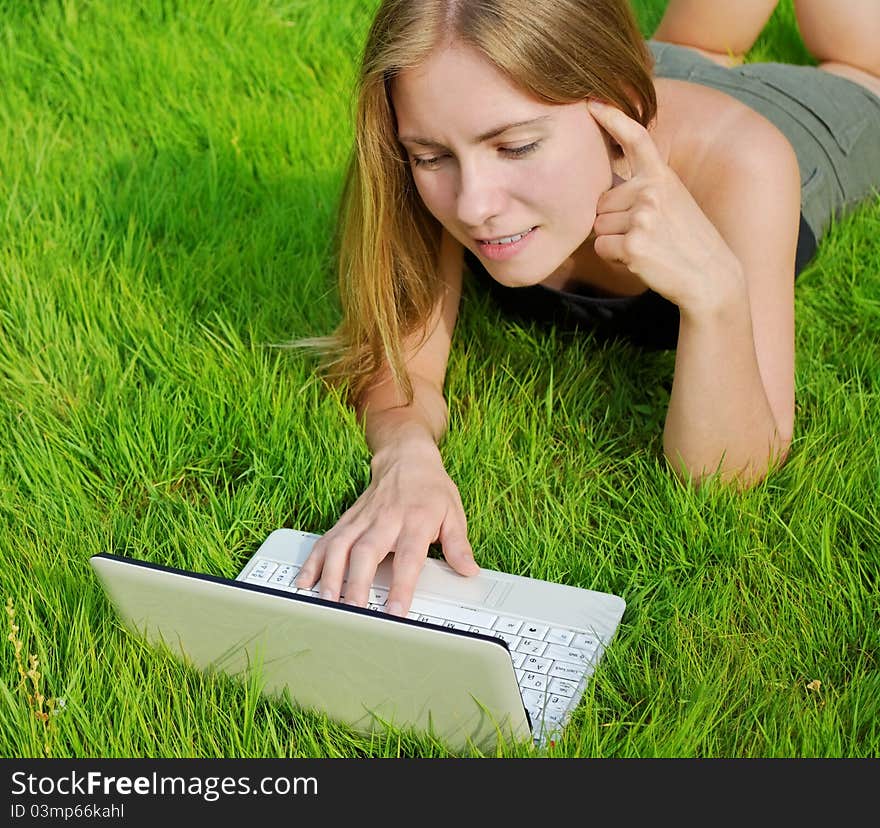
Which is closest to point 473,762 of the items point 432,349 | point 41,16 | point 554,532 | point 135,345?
point 554,532

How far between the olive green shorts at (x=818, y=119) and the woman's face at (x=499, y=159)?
3.02ft

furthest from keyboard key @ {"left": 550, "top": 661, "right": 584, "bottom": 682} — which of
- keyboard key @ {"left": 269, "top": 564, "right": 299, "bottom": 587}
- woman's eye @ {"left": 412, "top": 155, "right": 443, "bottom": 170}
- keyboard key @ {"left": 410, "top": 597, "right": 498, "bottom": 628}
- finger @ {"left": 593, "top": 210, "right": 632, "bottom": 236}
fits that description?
woman's eye @ {"left": 412, "top": 155, "right": 443, "bottom": 170}

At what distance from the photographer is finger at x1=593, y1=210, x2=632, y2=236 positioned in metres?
2.13

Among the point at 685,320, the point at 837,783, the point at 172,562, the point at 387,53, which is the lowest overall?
the point at 172,562

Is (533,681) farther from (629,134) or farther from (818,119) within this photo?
Answer: (818,119)

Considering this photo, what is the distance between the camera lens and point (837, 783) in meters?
1.69

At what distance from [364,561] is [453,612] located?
17 cm

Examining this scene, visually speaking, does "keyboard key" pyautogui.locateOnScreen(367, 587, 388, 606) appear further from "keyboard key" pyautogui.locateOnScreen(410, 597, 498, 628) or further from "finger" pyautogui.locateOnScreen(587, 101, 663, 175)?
"finger" pyautogui.locateOnScreen(587, 101, 663, 175)

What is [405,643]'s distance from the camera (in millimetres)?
1581

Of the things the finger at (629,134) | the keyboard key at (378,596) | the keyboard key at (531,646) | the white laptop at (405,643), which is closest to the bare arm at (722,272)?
the finger at (629,134)

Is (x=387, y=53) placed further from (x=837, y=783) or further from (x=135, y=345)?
(x=837, y=783)

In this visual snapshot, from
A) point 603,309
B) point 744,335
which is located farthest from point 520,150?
point 603,309

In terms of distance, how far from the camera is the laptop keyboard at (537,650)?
5.94 ft

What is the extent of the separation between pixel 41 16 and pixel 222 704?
9.37ft
